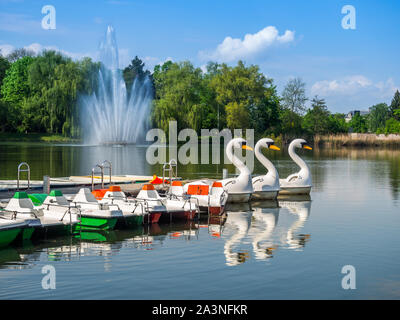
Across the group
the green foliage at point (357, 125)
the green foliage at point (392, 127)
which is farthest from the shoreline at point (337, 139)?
the green foliage at point (357, 125)

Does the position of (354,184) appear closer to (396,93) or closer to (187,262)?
(187,262)

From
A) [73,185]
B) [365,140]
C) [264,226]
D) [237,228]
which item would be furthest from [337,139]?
[237,228]

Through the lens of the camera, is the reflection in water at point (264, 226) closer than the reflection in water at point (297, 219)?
Yes

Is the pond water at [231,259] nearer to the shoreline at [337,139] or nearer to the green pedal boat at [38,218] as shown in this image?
the green pedal boat at [38,218]

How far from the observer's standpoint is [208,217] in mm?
19406

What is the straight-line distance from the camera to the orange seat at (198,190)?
20188 millimetres

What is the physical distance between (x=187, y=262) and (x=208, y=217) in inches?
246

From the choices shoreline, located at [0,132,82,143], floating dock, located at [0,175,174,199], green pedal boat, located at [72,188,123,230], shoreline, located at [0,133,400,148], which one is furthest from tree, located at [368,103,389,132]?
green pedal boat, located at [72,188,123,230]

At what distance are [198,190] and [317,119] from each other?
8710cm

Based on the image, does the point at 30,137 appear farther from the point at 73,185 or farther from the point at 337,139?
the point at 73,185

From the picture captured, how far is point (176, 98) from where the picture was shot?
3051 inches

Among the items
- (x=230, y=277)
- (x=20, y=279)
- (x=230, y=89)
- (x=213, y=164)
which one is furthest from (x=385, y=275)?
(x=230, y=89)

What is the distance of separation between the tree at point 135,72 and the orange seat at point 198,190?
270 ft
